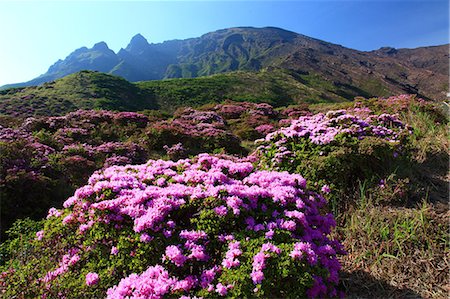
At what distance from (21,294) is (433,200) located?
21.7 ft

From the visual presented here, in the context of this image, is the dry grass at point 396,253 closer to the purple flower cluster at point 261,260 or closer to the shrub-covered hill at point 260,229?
the shrub-covered hill at point 260,229

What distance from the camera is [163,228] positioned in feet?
11.4

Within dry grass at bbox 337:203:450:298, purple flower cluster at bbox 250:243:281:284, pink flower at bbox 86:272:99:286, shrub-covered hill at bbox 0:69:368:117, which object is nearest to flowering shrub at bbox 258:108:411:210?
dry grass at bbox 337:203:450:298

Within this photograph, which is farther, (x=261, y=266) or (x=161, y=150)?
(x=161, y=150)

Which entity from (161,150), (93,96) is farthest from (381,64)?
(161,150)

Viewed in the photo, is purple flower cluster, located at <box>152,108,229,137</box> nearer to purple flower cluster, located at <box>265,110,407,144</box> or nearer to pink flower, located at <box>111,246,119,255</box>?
purple flower cluster, located at <box>265,110,407,144</box>

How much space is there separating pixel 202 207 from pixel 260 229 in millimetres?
785

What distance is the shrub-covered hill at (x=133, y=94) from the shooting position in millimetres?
32650

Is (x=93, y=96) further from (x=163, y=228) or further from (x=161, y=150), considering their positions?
(x=163, y=228)

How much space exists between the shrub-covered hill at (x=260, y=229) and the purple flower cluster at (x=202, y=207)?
0.6 inches

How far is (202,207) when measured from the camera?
3703 mm

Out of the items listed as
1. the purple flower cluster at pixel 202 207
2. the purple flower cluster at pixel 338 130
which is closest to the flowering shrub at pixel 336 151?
the purple flower cluster at pixel 338 130

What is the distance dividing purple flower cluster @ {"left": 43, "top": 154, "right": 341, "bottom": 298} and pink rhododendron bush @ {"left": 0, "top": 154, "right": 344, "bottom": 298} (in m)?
0.01

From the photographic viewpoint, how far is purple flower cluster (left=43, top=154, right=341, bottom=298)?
3.01 m
